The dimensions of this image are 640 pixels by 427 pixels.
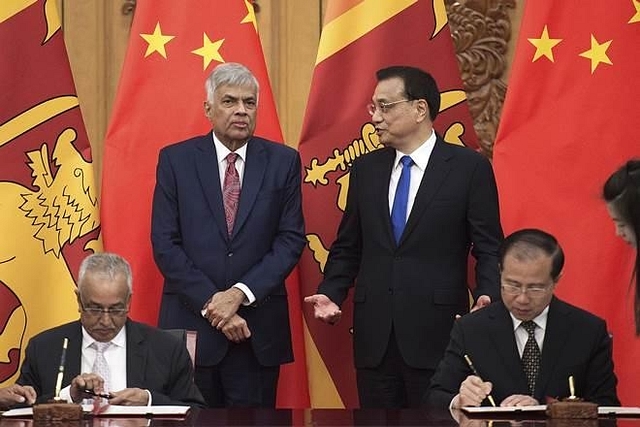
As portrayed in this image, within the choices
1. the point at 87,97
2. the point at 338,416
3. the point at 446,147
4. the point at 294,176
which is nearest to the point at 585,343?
the point at 338,416

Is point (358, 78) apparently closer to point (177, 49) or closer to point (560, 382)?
point (177, 49)

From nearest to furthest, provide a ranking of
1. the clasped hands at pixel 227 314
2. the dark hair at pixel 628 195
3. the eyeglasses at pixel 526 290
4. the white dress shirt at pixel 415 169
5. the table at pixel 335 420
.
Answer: the table at pixel 335 420 < the dark hair at pixel 628 195 < the eyeglasses at pixel 526 290 < the clasped hands at pixel 227 314 < the white dress shirt at pixel 415 169

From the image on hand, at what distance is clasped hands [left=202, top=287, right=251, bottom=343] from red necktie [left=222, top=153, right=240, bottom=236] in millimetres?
270

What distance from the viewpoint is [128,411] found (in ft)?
9.95

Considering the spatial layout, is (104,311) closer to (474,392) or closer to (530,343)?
(474,392)

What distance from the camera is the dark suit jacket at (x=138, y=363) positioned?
3408mm

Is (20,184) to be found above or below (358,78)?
below

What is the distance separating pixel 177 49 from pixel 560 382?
6.58 feet

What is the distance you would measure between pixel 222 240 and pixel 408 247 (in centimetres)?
59

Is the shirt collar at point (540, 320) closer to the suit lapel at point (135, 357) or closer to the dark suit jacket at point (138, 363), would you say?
the dark suit jacket at point (138, 363)

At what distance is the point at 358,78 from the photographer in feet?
15.5

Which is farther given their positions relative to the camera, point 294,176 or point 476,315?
point 294,176

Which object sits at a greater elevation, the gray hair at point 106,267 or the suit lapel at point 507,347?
the gray hair at point 106,267

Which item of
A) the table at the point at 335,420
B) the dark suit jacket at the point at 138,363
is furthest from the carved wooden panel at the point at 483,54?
the table at the point at 335,420
